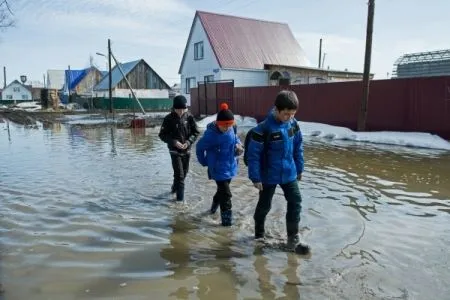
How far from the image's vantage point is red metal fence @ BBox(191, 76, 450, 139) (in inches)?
557

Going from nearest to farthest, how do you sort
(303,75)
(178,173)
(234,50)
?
(178,173) < (303,75) < (234,50)

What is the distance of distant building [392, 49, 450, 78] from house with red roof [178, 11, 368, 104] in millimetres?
6464

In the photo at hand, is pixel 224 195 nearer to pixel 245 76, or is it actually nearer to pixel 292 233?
pixel 292 233

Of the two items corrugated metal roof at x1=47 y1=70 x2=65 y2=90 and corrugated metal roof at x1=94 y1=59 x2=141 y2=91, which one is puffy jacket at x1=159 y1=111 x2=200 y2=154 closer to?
corrugated metal roof at x1=94 y1=59 x2=141 y2=91

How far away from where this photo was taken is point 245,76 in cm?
3438

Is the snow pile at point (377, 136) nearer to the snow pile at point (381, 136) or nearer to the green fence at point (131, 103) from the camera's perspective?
the snow pile at point (381, 136)

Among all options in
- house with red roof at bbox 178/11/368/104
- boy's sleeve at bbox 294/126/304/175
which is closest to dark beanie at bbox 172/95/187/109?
boy's sleeve at bbox 294/126/304/175

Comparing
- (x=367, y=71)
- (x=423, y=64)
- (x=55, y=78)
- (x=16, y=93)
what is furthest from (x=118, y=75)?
(x=16, y=93)

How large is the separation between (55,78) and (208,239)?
103 metres

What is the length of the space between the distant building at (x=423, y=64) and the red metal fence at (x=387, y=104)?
8.91 m

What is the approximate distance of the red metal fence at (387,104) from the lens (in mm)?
14141

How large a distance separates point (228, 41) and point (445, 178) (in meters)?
29.1

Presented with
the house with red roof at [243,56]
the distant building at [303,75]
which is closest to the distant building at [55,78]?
the house with red roof at [243,56]

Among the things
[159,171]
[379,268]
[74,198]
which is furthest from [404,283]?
[159,171]
